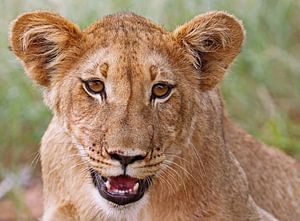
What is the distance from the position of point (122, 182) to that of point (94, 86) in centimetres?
35

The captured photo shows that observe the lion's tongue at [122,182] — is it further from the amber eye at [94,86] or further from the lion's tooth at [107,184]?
the amber eye at [94,86]

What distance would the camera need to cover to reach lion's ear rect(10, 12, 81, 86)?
422 cm

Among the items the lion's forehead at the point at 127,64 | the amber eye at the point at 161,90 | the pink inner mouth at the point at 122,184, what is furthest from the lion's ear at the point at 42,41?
the pink inner mouth at the point at 122,184

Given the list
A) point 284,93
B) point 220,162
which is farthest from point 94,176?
point 284,93

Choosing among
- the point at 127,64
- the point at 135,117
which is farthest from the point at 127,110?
the point at 127,64

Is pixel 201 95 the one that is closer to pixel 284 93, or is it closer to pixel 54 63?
pixel 54 63

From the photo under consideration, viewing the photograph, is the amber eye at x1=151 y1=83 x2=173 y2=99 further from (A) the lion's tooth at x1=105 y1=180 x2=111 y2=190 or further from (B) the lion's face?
(A) the lion's tooth at x1=105 y1=180 x2=111 y2=190

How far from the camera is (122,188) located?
13.2 ft

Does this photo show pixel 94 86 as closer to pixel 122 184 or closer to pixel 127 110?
pixel 127 110

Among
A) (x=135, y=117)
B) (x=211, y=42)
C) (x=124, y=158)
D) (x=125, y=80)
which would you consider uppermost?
(x=211, y=42)

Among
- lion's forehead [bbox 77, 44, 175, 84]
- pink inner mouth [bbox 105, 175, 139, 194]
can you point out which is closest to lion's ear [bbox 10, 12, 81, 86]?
lion's forehead [bbox 77, 44, 175, 84]

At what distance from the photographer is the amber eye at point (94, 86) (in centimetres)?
404

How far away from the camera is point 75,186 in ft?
14.9

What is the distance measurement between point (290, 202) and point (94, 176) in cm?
161
